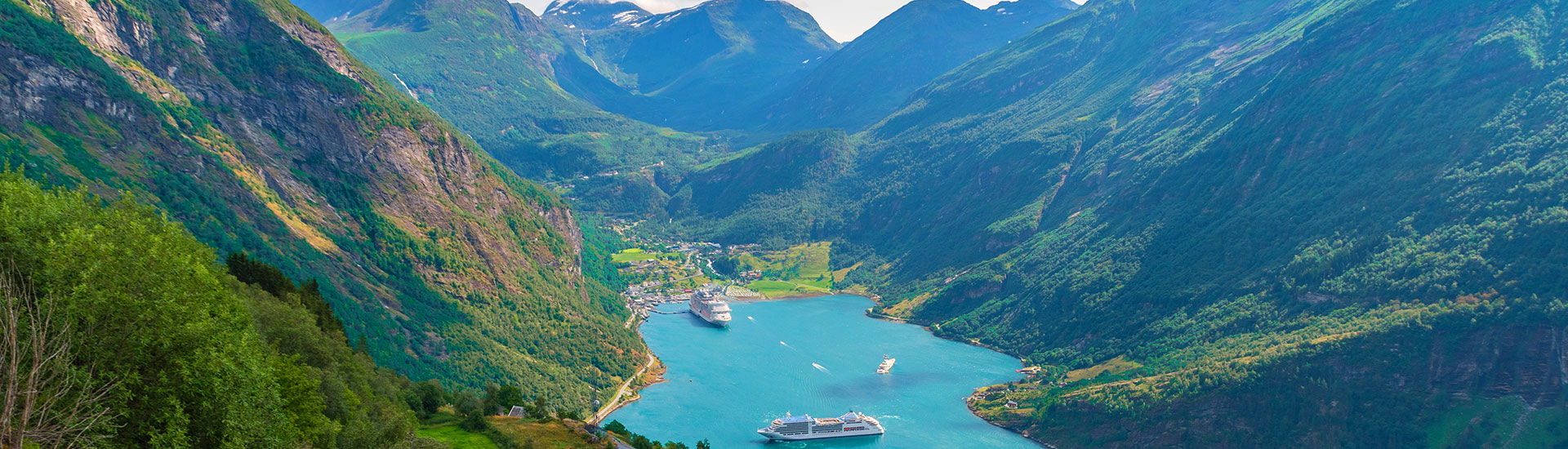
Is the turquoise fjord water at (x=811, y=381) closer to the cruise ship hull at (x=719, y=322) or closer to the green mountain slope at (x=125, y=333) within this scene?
the cruise ship hull at (x=719, y=322)

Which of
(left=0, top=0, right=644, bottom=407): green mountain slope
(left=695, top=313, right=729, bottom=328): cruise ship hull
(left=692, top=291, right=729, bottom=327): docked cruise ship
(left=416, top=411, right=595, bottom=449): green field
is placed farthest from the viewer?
(left=692, top=291, right=729, bottom=327): docked cruise ship

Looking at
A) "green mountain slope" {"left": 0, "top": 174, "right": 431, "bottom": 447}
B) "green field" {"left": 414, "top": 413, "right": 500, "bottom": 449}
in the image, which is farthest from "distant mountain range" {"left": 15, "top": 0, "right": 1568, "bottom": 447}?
"green mountain slope" {"left": 0, "top": 174, "right": 431, "bottom": 447}

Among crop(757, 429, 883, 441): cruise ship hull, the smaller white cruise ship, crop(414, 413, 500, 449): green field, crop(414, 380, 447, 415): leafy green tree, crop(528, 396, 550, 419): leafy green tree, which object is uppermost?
crop(414, 380, 447, 415): leafy green tree

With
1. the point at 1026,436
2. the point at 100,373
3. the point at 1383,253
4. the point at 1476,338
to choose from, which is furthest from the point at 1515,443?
the point at 100,373

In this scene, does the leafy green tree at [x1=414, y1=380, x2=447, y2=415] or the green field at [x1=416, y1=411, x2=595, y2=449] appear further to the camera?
the leafy green tree at [x1=414, y1=380, x2=447, y2=415]

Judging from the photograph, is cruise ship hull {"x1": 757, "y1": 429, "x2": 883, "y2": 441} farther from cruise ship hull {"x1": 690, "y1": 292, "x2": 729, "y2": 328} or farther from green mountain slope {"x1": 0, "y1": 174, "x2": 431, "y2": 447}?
green mountain slope {"x1": 0, "y1": 174, "x2": 431, "y2": 447}

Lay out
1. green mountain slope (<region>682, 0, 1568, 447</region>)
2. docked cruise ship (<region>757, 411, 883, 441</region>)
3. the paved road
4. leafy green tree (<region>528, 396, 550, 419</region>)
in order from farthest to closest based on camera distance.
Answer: the paved road → docked cruise ship (<region>757, 411, 883, 441</region>) → green mountain slope (<region>682, 0, 1568, 447</region>) → leafy green tree (<region>528, 396, 550, 419</region>)

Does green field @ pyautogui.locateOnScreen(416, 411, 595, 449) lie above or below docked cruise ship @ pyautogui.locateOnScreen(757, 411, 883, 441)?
above

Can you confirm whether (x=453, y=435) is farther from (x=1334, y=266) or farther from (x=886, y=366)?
(x=1334, y=266)
